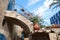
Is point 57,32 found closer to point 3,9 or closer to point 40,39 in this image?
point 40,39

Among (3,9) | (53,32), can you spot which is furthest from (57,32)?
(3,9)

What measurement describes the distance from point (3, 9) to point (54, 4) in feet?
13.6

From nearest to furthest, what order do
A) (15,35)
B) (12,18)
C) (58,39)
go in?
(58,39) → (12,18) → (15,35)

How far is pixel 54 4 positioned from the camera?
14.5 metres

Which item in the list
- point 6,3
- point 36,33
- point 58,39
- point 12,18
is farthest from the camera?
point 6,3

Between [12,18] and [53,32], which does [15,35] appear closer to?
[12,18]

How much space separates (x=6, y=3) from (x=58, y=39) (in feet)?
17.3

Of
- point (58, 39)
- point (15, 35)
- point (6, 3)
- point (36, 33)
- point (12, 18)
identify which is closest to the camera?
point (58, 39)

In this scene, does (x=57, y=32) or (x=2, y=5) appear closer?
(x=57, y=32)

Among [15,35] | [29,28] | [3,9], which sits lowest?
[15,35]

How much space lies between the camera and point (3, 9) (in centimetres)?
1346

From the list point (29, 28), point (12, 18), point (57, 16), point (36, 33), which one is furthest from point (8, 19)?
point (57, 16)

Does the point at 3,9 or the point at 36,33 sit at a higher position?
the point at 3,9

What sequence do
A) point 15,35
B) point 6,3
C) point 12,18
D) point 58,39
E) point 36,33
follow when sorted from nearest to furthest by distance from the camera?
1. point 58,39
2. point 36,33
3. point 12,18
4. point 6,3
5. point 15,35
